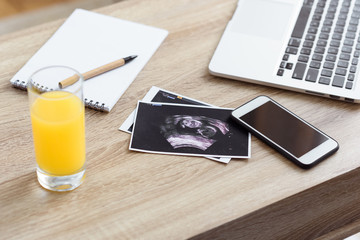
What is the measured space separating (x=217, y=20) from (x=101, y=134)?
0.46 m

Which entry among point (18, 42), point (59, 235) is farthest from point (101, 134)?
point (18, 42)

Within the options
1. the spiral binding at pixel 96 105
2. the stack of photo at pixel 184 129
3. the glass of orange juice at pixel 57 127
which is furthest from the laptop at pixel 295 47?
the glass of orange juice at pixel 57 127

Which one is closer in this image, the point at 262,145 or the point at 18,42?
the point at 262,145

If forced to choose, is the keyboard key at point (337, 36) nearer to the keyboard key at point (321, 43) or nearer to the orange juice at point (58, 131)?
the keyboard key at point (321, 43)

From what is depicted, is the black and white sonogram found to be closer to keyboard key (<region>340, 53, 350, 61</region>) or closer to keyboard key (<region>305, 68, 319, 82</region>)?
keyboard key (<region>305, 68, 319, 82</region>)

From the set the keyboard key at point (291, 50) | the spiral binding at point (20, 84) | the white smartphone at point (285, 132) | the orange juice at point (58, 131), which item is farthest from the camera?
the keyboard key at point (291, 50)

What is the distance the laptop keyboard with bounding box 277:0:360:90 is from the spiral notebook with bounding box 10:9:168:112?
31cm

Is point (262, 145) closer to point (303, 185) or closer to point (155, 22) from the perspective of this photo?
point (303, 185)

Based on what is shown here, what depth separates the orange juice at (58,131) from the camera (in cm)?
86

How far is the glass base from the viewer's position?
0.92 m

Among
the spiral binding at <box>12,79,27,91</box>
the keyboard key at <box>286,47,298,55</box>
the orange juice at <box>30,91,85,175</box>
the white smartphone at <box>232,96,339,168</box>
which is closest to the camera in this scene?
the orange juice at <box>30,91,85,175</box>

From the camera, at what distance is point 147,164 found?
0.97 meters

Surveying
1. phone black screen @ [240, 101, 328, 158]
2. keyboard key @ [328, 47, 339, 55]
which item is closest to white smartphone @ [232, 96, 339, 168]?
phone black screen @ [240, 101, 328, 158]

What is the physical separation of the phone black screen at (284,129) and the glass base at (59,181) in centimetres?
34
